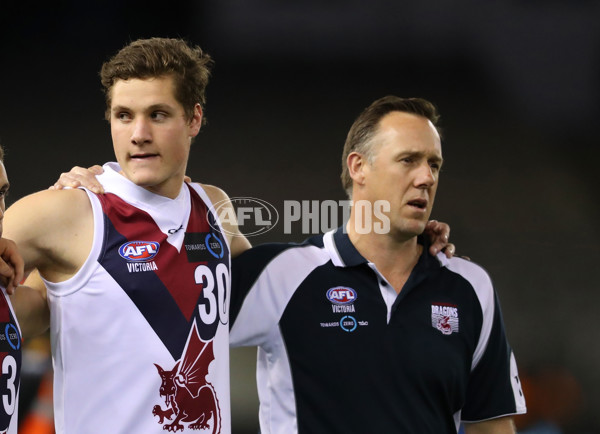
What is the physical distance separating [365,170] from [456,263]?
394 millimetres

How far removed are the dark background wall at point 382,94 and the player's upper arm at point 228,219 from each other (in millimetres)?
2102

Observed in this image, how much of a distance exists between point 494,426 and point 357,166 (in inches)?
34.2

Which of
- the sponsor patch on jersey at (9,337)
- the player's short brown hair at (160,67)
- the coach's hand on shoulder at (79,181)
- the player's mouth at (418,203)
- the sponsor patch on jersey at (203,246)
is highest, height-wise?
the player's short brown hair at (160,67)

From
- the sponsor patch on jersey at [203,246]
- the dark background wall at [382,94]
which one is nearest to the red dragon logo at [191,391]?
the sponsor patch on jersey at [203,246]

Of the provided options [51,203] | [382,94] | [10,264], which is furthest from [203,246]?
[382,94]

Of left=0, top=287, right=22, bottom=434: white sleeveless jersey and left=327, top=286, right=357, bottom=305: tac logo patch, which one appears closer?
left=0, top=287, right=22, bottom=434: white sleeveless jersey

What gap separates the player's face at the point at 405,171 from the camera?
2.23 m

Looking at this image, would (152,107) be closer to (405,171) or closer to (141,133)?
(141,133)

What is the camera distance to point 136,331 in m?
1.91

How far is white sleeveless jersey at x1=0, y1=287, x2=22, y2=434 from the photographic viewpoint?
1684 millimetres

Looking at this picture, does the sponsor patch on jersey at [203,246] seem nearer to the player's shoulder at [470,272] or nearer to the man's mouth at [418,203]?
the man's mouth at [418,203]

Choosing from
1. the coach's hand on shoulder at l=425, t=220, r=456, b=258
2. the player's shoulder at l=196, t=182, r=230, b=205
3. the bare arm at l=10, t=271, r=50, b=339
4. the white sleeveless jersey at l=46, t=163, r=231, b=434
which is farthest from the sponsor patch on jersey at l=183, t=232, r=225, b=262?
the coach's hand on shoulder at l=425, t=220, r=456, b=258

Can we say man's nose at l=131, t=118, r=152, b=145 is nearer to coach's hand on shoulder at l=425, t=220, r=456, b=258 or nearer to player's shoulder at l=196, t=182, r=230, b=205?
player's shoulder at l=196, t=182, r=230, b=205

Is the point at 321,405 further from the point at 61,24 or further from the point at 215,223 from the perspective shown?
the point at 61,24
